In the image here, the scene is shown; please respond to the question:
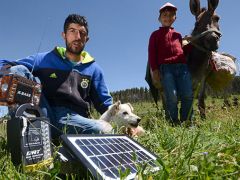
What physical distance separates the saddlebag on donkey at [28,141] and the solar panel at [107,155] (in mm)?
393

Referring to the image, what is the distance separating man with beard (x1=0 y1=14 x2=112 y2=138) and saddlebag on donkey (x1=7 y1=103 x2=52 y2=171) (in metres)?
1.73

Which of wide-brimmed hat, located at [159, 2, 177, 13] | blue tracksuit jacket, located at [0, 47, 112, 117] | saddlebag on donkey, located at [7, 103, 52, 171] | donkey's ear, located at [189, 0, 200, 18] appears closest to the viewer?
saddlebag on donkey, located at [7, 103, 52, 171]

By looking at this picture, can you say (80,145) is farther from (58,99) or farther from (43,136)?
(58,99)

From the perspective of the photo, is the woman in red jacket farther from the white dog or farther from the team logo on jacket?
the team logo on jacket

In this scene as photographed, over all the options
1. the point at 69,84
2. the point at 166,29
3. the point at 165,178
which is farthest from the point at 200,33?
the point at 165,178

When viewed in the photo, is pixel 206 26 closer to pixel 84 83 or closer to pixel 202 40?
pixel 202 40

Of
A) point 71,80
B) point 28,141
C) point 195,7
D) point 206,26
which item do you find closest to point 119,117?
point 71,80

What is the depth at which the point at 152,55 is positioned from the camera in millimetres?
7062

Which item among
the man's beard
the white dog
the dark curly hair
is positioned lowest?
the white dog

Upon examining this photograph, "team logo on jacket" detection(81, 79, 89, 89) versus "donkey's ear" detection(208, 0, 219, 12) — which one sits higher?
"donkey's ear" detection(208, 0, 219, 12)

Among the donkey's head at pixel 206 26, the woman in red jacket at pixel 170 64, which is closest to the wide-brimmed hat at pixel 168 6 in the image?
the woman in red jacket at pixel 170 64

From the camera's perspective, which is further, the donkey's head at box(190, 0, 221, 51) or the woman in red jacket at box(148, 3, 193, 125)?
the donkey's head at box(190, 0, 221, 51)

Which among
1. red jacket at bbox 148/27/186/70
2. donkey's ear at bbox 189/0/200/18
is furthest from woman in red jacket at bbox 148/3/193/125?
donkey's ear at bbox 189/0/200/18

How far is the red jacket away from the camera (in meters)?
6.93
